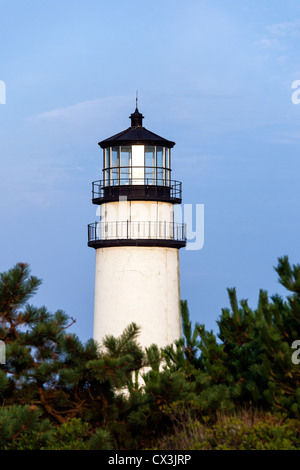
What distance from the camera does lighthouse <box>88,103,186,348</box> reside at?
80.4 ft

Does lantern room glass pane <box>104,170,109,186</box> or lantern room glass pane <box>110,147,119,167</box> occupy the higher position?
lantern room glass pane <box>110,147,119,167</box>

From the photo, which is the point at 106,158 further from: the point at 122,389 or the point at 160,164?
the point at 122,389

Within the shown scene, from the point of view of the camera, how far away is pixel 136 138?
2519 centimetres

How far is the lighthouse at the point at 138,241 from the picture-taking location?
24.5 metres

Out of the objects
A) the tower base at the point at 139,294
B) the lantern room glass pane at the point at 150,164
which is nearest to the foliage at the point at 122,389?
the tower base at the point at 139,294

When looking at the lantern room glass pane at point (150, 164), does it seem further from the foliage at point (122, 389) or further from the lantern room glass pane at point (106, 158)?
the foliage at point (122, 389)

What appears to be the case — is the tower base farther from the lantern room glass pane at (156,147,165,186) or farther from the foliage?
the foliage

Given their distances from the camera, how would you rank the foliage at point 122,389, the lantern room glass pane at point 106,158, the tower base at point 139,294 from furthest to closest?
the lantern room glass pane at point 106,158, the tower base at point 139,294, the foliage at point 122,389

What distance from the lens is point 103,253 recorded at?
82.5 ft

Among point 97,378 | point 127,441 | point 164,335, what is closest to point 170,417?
point 127,441

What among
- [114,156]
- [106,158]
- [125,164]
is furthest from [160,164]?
[106,158]

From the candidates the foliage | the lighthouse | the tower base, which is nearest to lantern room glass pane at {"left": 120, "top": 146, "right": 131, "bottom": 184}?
the lighthouse

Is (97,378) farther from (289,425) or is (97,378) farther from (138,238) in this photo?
(138,238)
